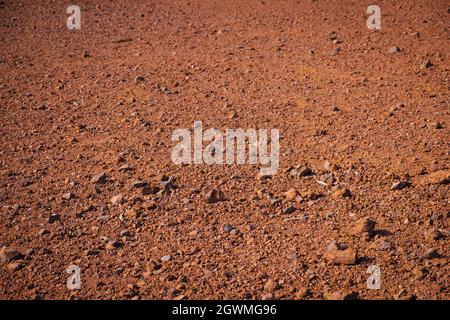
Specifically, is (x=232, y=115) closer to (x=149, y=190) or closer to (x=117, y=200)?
(x=149, y=190)

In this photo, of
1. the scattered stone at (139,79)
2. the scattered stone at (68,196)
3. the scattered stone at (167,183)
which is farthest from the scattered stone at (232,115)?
the scattered stone at (68,196)

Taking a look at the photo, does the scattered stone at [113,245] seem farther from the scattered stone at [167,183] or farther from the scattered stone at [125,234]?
the scattered stone at [167,183]

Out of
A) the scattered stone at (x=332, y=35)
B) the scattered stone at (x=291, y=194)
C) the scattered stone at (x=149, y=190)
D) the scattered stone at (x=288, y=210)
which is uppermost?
the scattered stone at (x=332, y=35)

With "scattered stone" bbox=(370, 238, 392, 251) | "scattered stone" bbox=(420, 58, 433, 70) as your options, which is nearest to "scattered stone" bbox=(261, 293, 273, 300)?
"scattered stone" bbox=(370, 238, 392, 251)

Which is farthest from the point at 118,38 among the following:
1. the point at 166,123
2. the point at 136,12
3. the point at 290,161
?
the point at 290,161

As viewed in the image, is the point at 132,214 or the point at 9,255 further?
the point at 132,214

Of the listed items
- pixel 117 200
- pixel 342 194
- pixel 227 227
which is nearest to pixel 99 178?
pixel 117 200
